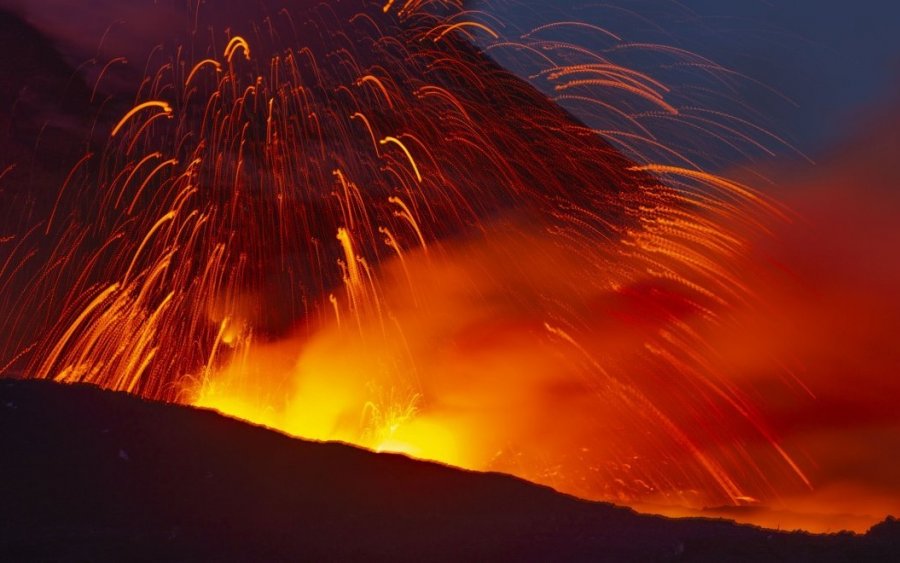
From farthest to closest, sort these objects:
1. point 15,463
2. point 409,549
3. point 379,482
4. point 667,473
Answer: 1. point 667,473
2. point 379,482
3. point 15,463
4. point 409,549

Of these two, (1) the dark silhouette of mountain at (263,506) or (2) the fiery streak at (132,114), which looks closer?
(1) the dark silhouette of mountain at (263,506)

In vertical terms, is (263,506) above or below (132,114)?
below

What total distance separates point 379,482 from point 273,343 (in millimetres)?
9419

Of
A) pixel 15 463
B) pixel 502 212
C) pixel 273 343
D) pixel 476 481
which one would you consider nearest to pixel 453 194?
pixel 502 212

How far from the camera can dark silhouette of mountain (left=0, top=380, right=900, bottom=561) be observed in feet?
19.4

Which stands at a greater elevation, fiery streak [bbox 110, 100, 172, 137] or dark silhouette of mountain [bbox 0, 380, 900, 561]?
fiery streak [bbox 110, 100, 172, 137]

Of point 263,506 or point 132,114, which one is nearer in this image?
point 263,506

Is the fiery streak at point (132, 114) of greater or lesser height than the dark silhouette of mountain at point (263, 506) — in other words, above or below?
above

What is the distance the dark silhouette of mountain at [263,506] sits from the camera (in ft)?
19.4

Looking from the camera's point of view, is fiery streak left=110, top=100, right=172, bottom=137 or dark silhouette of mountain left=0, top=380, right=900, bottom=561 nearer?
dark silhouette of mountain left=0, top=380, right=900, bottom=561

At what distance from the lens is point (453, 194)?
17594 mm

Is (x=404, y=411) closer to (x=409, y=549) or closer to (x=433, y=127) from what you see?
(x=433, y=127)

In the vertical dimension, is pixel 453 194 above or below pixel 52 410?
above

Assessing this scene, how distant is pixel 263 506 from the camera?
6.68 metres
